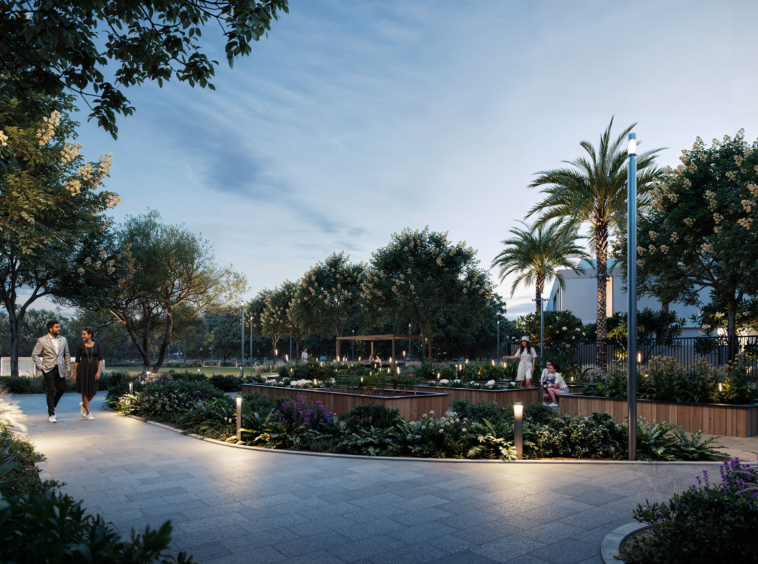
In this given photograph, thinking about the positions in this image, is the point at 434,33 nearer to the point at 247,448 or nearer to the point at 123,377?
the point at 247,448

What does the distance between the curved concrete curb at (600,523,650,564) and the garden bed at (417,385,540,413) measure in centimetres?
799

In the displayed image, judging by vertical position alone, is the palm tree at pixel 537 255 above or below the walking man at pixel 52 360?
above

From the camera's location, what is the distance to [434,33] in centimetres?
1014

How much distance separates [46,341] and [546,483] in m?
10.6

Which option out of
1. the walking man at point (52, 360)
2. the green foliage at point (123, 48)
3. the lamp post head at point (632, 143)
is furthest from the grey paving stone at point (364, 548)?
the walking man at point (52, 360)

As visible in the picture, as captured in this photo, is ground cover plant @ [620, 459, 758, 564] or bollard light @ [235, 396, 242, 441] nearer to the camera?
ground cover plant @ [620, 459, 758, 564]

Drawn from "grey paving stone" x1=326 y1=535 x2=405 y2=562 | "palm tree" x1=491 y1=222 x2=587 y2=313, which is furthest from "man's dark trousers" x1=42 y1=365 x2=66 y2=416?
"palm tree" x1=491 y1=222 x2=587 y2=313

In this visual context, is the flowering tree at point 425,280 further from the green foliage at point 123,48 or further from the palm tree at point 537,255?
the green foliage at point 123,48

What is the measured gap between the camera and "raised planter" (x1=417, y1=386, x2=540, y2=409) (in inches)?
515

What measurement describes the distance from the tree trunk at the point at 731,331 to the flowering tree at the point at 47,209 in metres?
19.1

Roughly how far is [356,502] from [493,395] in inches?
330

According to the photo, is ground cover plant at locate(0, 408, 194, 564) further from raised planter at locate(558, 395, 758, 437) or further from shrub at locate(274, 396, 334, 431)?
raised planter at locate(558, 395, 758, 437)

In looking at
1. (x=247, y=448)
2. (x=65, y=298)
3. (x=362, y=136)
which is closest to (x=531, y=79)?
(x=362, y=136)

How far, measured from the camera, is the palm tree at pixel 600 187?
1928 centimetres
